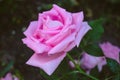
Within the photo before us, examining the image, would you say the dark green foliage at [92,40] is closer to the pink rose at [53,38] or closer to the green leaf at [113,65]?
the green leaf at [113,65]

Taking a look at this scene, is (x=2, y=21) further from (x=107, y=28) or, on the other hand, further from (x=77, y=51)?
(x=77, y=51)

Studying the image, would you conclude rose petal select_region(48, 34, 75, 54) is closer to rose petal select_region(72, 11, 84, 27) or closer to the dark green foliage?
rose petal select_region(72, 11, 84, 27)

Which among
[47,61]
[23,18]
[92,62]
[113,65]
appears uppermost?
[47,61]

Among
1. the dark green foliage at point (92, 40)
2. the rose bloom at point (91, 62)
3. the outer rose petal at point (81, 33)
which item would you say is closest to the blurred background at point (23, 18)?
the rose bloom at point (91, 62)

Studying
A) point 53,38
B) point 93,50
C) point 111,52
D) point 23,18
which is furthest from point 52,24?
point 23,18

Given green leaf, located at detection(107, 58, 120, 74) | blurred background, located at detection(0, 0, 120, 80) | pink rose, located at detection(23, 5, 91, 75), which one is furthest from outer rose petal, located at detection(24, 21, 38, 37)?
blurred background, located at detection(0, 0, 120, 80)

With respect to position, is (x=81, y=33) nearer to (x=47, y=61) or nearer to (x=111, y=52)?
(x=47, y=61)

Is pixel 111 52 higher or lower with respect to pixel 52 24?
lower
